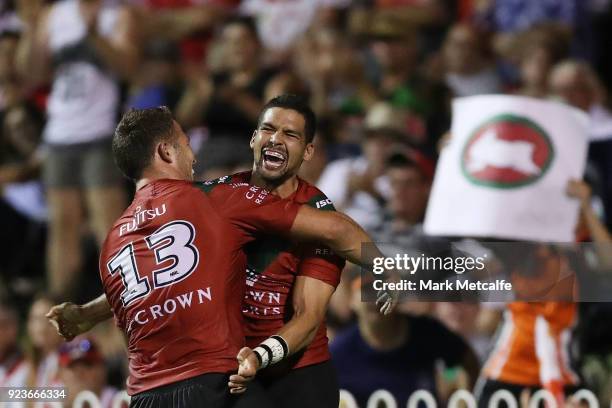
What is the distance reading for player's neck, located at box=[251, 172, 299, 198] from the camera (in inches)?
193

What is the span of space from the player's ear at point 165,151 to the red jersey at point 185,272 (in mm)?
148

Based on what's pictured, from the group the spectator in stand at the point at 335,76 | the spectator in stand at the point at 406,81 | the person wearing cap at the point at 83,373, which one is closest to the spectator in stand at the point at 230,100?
the spectator in stand at the point at 335,76

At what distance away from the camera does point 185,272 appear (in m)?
4.52

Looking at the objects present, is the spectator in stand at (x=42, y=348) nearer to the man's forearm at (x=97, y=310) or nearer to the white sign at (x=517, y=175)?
the man's forearm at (x=97, y=310)

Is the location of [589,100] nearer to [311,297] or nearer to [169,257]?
[311,297]

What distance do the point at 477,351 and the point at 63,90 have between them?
11.9 ft

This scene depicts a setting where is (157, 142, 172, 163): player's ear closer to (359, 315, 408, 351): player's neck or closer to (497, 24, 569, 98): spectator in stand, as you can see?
(359, 315, 408, 351): player's neck

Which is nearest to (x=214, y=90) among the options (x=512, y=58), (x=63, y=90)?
(x=63, y=90)

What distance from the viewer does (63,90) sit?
892 centimetres

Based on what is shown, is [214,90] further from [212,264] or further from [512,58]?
[212,264]

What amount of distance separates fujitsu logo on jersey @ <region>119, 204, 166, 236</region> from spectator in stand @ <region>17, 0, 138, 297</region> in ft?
13.0

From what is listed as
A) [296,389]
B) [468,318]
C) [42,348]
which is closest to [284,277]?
[296,389]

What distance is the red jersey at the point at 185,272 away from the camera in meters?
4.51

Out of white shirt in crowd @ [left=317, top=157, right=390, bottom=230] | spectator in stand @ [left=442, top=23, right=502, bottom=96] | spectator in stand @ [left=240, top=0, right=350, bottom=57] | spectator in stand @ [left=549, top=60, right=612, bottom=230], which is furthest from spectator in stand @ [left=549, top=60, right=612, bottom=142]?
spectator in stand @ [left=240, top=0, right=350, bottom=57]
